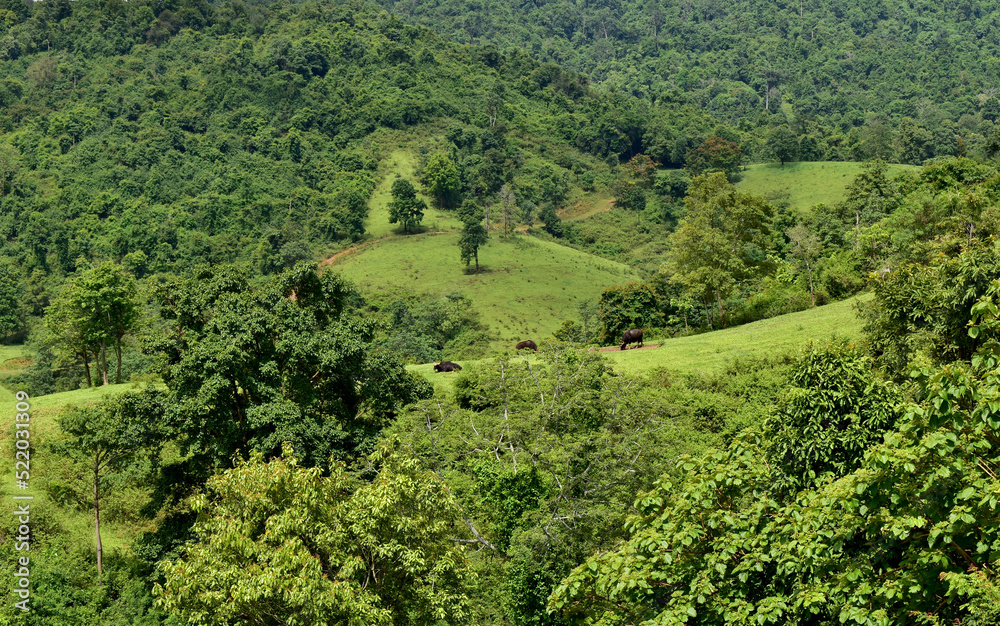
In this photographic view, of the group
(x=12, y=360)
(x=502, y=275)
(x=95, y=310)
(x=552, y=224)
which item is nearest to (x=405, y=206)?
(x=502, y=275)

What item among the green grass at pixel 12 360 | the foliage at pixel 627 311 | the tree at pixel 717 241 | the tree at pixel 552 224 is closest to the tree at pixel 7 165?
the green grass at pixel 12 360

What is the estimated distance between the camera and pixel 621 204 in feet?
388

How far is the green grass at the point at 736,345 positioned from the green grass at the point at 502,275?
114ft

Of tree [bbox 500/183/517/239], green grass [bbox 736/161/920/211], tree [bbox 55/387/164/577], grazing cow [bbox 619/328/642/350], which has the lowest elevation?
tree [bbox 500/183/517/239]

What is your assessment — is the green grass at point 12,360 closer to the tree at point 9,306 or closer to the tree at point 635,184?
the tree at point 9,306

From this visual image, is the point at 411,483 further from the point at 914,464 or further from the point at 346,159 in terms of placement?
the point at 346,159

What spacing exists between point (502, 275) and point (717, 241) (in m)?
45.9

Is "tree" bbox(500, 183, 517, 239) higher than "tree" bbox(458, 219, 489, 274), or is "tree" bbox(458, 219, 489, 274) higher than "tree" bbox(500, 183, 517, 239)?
"tree" bbox(458, 219, 489, 274)

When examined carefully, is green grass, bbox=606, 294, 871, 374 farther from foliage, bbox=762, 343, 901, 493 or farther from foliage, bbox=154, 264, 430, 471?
foliage, bbox=762, 343, 901, 493

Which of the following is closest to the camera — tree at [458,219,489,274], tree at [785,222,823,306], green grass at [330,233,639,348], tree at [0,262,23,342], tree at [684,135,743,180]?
tree at [785,222,823,306]

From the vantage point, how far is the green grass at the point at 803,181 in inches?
4092

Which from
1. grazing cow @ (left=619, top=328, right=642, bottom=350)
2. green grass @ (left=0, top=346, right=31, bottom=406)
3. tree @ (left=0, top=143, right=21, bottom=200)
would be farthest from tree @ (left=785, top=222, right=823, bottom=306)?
→ tree @ (left=0, top=143, right=21, bottom=200)

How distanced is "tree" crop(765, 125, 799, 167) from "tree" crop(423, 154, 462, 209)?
46.7 metres

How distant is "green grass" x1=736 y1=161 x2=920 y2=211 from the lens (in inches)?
4092
